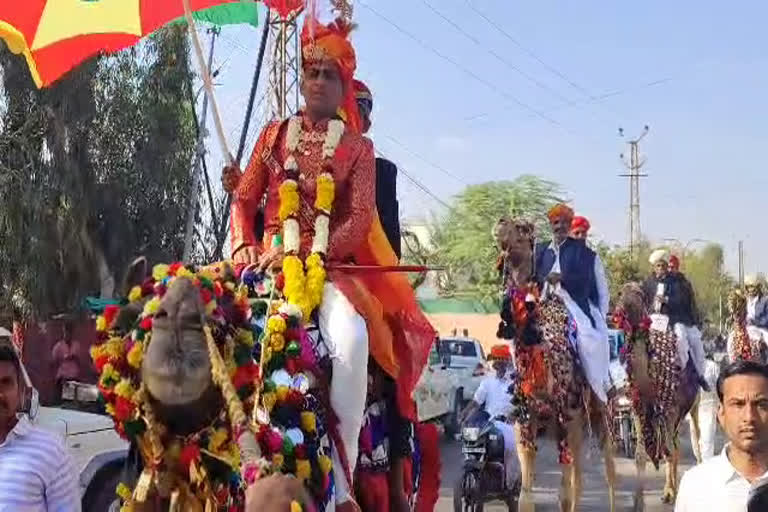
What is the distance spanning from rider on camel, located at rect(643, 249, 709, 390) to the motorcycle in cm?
220

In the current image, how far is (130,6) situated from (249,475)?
4.52 m

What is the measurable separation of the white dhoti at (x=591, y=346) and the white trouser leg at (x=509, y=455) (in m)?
2.03

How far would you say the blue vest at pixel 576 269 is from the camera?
28.7 feet

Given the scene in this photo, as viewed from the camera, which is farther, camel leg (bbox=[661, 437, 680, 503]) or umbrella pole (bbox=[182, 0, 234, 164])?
camel leg (bbox=[661, 437, 680, 503])

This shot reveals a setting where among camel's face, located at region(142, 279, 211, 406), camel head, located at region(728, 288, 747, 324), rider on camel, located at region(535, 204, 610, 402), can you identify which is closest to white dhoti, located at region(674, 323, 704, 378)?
camel head, located at region(728, 288, 747, 324)

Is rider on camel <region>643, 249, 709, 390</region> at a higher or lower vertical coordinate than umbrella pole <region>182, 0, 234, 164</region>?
lower

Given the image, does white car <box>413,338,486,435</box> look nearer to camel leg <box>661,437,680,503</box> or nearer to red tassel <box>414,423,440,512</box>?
camel leg <box>661,437,680,503</box>

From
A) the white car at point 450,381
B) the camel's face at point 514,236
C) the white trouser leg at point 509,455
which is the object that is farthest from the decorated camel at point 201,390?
the white car at point 450,381

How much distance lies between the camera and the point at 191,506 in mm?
3418

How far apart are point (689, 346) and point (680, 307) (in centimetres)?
44

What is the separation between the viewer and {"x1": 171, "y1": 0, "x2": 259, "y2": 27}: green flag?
21.8 feet

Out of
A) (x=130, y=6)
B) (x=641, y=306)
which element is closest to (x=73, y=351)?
(x=641, y=306)

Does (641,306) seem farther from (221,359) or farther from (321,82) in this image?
(221,359)

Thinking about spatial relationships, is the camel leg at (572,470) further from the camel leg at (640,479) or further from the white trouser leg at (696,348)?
the white trouser leg at (696,348)
